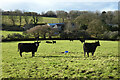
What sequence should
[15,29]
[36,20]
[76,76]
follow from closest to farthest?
[76,76] → [15,29] → [36,20]

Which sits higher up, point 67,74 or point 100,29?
point 100,29

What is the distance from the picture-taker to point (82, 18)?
79.2 meters

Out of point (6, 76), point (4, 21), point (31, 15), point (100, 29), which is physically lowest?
point (6, 76)

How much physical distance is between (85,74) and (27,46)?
25.6 ft

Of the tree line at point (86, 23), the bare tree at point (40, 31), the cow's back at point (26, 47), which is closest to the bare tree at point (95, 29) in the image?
the tree line at point (86, 23)

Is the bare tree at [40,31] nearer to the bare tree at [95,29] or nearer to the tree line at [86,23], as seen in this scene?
the tree line at [86,23]

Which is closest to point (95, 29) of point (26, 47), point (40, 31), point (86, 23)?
point (86, 23)

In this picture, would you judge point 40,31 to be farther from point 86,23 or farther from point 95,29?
point 86,23

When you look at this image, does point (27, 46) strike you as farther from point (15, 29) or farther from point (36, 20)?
point (36, 20)

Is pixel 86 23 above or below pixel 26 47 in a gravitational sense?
above

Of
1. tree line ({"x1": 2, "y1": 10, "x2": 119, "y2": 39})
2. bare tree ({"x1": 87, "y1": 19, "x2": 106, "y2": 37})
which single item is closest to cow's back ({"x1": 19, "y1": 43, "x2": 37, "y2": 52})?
tree line ({"x1": 2, "y1": 10, "x2": 119, "y2": 39})

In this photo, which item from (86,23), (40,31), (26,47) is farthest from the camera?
(86,23)

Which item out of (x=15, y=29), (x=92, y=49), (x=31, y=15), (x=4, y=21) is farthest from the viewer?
(x=31, y=15)

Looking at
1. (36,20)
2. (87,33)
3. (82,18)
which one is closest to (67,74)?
(87,33)
